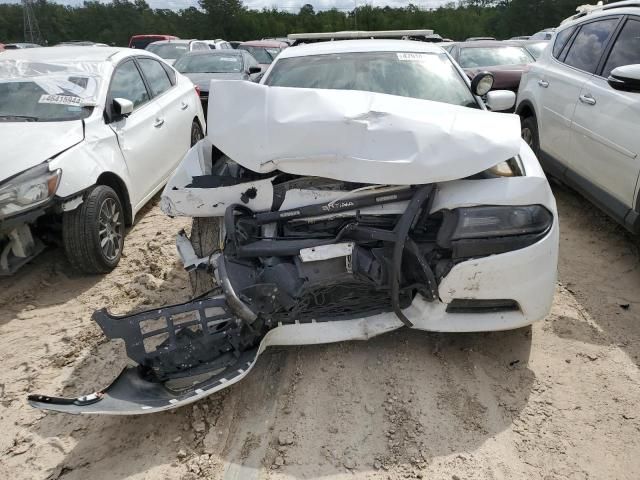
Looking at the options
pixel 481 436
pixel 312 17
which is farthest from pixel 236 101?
pixel 312 17

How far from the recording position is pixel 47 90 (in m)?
4.45

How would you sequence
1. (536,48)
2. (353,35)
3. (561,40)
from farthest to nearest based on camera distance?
(536,48)
(561,40)
(353,35)

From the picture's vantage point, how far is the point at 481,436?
7.95 ft

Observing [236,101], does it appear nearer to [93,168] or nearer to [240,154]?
[240,154]

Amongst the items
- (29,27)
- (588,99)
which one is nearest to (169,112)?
Answer: (588,99)

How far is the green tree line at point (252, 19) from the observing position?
41219 millimetres

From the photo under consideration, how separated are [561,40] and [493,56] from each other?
4783 mm

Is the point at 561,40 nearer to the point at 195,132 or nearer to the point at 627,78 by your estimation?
the point at 627,78

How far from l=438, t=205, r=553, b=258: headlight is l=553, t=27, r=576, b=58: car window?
3.47 meters

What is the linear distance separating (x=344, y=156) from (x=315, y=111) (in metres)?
0.36

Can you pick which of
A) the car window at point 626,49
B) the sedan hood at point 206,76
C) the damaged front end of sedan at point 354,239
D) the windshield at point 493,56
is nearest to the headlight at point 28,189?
the damaged front end of sedan at point 354,239

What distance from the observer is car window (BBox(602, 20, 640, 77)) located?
13.1ft

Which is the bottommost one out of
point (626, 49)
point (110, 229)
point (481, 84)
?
point (110, 229)

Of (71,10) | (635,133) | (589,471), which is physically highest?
(71,10)
